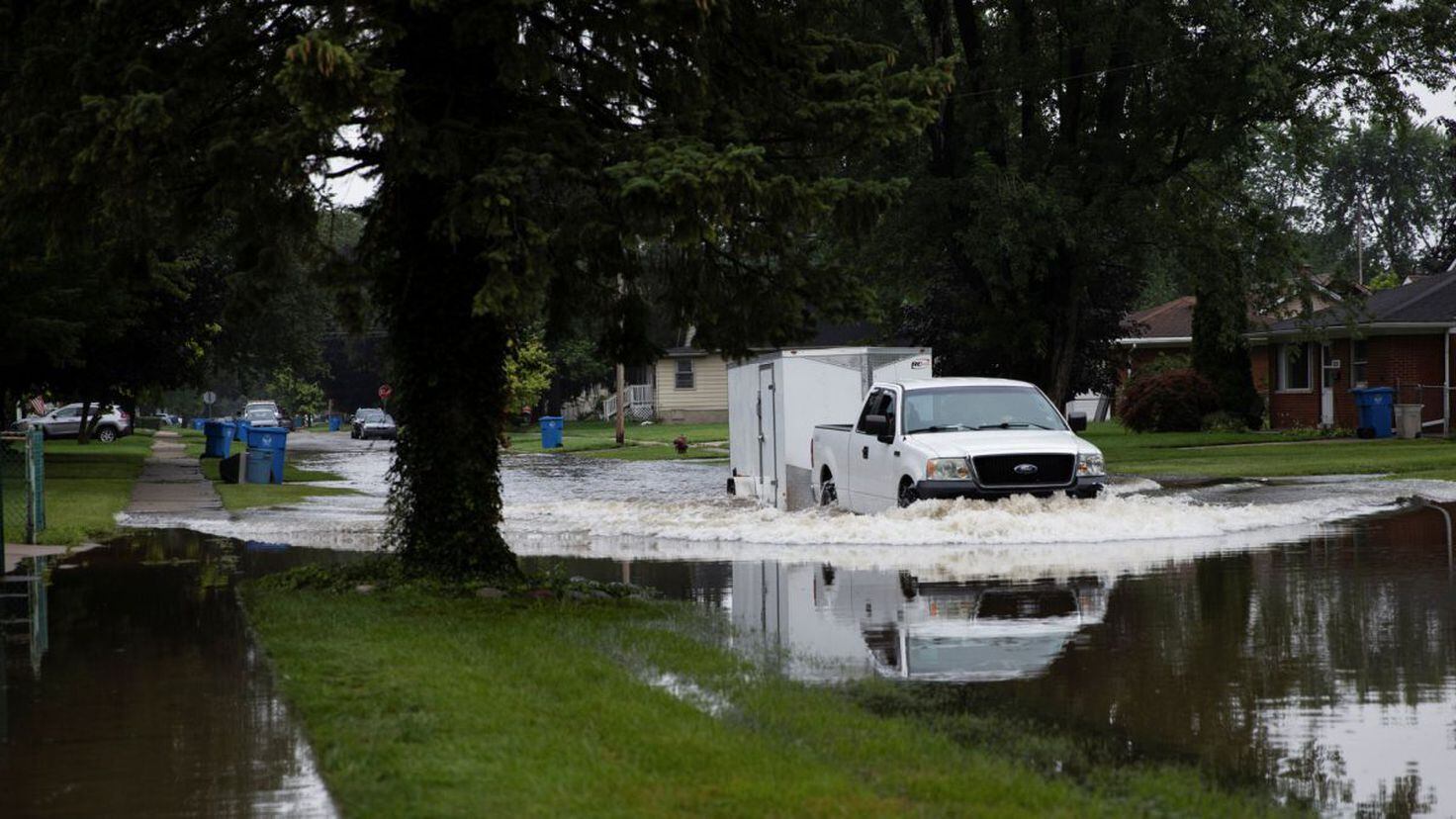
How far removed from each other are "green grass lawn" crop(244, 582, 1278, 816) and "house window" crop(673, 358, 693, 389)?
68626mm

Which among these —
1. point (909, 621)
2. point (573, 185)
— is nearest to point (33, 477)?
point (573, 185)

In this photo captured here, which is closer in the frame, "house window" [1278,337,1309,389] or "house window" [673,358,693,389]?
"house window" [1278,337,1309,389]

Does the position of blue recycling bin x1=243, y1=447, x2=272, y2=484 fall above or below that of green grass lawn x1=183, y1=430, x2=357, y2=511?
above

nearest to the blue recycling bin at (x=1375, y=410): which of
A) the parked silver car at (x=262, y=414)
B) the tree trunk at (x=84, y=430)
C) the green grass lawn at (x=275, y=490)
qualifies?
the green grass lawn at (x=275, y=490)

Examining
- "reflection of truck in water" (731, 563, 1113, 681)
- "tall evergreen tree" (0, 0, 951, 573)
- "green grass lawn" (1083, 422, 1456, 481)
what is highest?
"tall evergreen tree" (0, 0, 951, 573)

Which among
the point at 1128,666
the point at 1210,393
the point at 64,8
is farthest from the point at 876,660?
the point at 1210,393

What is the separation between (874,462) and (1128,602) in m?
7.98

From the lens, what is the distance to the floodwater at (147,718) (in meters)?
6.71

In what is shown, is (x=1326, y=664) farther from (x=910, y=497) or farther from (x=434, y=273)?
(x=910, y=497)

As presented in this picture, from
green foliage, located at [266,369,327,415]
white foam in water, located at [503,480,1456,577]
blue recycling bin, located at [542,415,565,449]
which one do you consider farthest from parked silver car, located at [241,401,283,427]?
white foam in water, located at [503,480,1456,577]

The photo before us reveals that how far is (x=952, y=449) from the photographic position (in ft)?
62.7

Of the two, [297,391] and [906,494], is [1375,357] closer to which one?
[906,494]

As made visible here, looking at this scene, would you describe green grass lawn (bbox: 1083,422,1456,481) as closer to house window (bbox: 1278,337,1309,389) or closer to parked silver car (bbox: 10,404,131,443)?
house window (bbox: 1278,337,1309,389)

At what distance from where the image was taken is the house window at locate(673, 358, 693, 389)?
261ft
